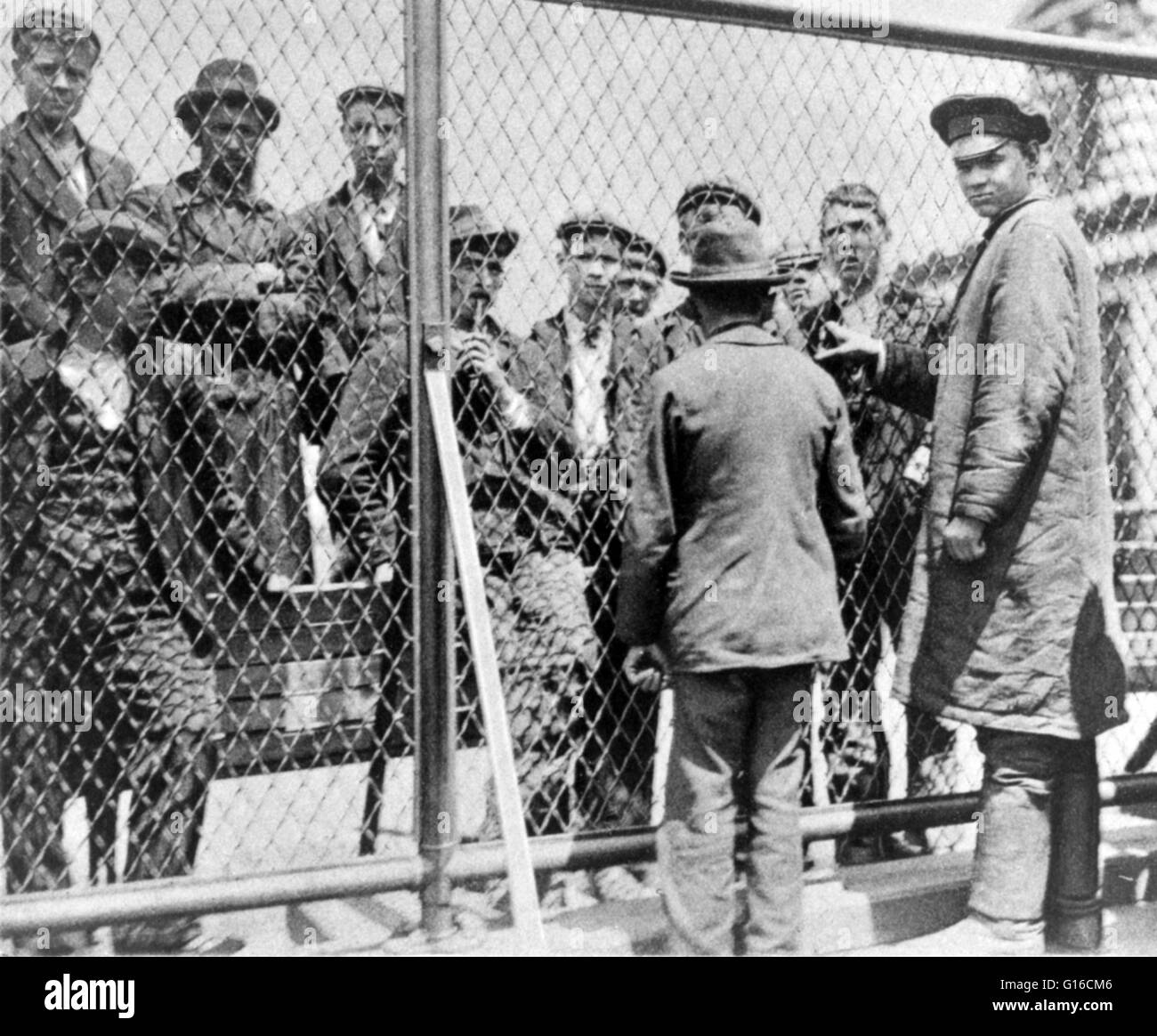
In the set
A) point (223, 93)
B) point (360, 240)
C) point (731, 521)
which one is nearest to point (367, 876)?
point (731, 521)

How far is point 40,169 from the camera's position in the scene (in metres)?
2.73

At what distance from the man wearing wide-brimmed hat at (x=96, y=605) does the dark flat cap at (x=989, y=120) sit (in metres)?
2.02

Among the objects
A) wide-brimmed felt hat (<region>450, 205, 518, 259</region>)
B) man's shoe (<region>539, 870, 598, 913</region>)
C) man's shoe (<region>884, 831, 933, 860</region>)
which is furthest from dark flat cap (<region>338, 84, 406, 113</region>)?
man's shoe (<region>884, 831, 933, 860</region>)

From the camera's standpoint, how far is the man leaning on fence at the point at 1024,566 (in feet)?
8.67

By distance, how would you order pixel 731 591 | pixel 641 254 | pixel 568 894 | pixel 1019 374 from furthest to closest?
pixel 641 254
pixel 568 894
pixel 1019 374
pixel 731 591

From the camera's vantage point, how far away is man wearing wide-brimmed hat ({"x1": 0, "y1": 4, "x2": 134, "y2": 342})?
2637 mm

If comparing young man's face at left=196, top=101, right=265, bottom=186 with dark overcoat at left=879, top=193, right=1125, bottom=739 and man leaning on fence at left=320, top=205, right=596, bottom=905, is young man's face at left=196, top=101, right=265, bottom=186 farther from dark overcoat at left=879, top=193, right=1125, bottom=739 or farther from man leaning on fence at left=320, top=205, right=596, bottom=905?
dark overcoat at left=879, top=193, right=1125, bottom=739

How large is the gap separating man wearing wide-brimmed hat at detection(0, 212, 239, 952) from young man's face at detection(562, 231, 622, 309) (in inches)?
44.5

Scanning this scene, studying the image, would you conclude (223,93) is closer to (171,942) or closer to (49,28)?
(49,28)

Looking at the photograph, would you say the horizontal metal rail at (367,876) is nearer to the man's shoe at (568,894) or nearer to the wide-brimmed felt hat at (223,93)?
the man's shoe at (568,894)

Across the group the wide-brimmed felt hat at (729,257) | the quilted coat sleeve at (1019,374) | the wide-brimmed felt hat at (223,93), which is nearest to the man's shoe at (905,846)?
the quilted coat sleeve at (1019,374)

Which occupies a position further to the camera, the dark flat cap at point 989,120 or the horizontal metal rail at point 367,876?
the dark flat cap at point 989,120

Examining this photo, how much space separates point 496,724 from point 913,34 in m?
2.17
